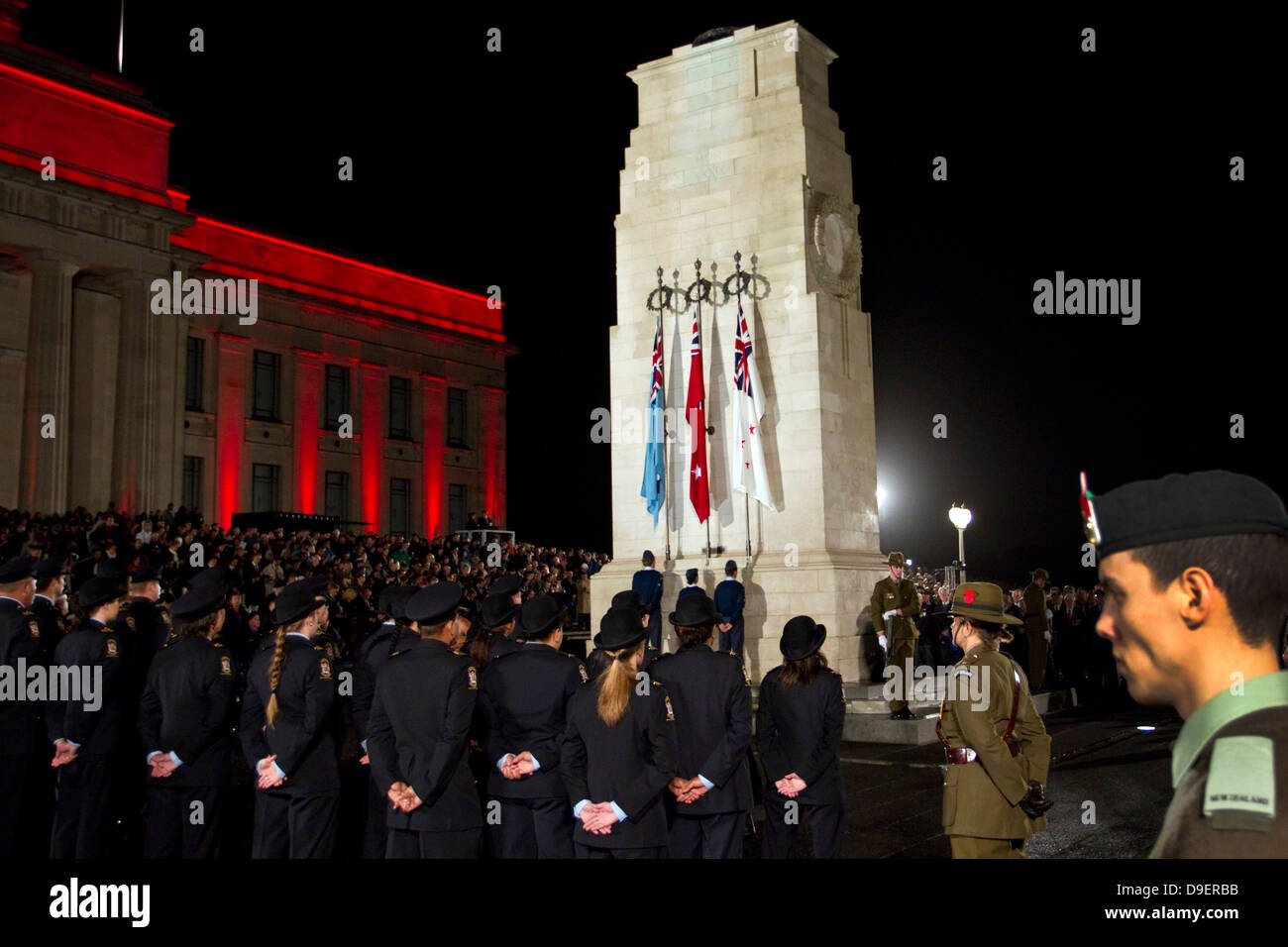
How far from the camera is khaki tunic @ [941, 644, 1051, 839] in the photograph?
5402mm

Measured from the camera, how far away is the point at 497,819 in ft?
22.0

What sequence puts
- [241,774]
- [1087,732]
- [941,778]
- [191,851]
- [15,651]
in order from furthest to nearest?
1. [1087,732]
2. [241,774]
3. [941,778]
4. [15,651]
5. [191,851]

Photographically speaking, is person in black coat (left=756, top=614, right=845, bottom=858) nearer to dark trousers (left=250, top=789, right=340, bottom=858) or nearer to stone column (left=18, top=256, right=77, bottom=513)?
dark trousers (left=250, top=789, right=340, bottom=858)

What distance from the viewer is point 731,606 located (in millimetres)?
14945

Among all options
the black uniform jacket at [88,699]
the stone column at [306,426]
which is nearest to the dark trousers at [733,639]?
the black uniform jacket at [88,699]

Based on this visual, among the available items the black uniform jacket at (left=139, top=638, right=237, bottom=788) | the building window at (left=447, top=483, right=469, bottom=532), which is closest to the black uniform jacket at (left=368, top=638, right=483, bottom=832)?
the black uniform jacket at (left=139, top=638, right=237, bottom=788)

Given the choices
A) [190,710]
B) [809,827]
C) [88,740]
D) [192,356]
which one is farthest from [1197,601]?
[192,356]

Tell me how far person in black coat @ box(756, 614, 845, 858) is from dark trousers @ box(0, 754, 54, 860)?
546 cm

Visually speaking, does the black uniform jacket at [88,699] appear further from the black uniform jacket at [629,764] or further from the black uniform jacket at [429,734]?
the black uniform jacket at [629,764]

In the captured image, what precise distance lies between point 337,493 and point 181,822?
4469 cm
